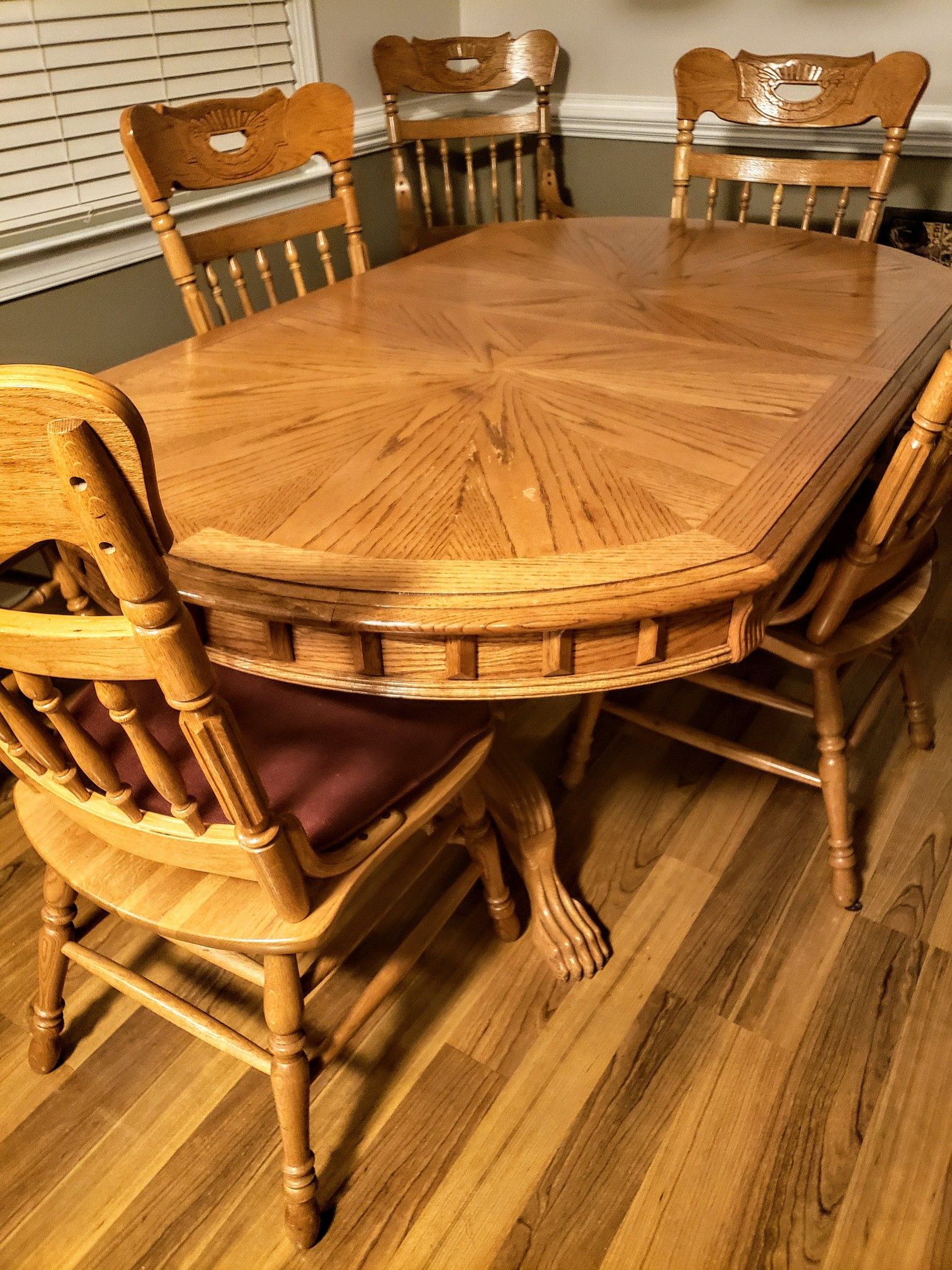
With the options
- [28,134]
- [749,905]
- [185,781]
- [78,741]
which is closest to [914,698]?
[749,905]

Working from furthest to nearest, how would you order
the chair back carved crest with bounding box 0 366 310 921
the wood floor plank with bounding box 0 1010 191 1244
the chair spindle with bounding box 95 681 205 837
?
1. the wood floor plank with bounding box 0 1010 191 1244
2. the chair spindle with bounding box 95 681 205 837
3. the chair back carved crest with bounding box 0 366 310 921

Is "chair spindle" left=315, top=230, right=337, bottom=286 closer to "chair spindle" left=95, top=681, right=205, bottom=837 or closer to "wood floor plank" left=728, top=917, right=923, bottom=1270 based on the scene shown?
"chair spindle" left=95, top=681, right=205, bottom=837

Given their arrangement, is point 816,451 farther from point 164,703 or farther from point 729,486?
point 164,703

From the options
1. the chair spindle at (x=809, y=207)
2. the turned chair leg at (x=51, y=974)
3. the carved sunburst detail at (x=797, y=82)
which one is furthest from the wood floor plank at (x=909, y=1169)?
the carved sunburst detail at (x=797, y=82)

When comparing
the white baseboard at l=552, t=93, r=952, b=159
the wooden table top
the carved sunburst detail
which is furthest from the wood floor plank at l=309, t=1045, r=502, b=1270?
the white baseboard at l=552, t=93, r=952, b=159

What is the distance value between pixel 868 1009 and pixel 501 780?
24.2 inches

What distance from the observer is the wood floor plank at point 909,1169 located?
1024mm

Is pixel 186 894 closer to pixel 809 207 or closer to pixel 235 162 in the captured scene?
pixel 235 162

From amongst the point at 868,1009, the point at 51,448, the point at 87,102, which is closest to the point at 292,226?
the point at 87,102

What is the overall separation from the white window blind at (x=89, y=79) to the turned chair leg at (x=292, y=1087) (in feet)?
4.99

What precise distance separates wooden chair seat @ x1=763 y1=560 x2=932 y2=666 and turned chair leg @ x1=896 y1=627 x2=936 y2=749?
0.77 ft

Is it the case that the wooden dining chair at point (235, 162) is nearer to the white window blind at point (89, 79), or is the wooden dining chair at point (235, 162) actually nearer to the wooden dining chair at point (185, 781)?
the white window blind at point (89, 79)

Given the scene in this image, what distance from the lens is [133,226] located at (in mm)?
1853

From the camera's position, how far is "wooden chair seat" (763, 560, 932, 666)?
125 cm
